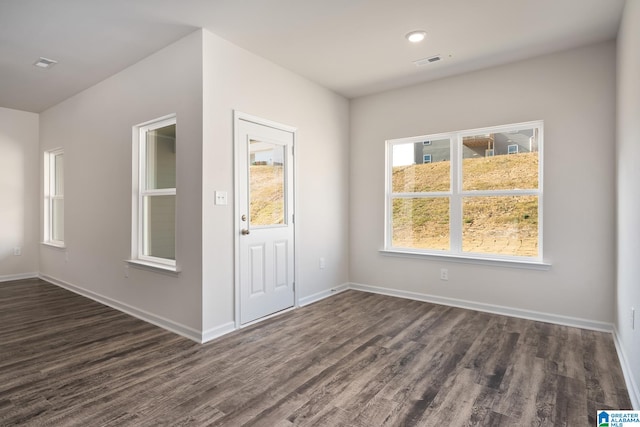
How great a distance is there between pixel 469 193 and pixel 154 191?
138 inches

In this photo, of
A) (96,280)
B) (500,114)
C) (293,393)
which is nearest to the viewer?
(293,393)

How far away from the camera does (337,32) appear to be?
9.93 feet

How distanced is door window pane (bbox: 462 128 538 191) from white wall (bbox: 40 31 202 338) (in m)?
2.98

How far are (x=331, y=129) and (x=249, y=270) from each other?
222cm

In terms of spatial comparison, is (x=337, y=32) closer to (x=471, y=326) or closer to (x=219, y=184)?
(x=219, y=184)

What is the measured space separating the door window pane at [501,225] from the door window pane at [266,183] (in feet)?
7.12

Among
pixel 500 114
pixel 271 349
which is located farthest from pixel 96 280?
pixel 500 114

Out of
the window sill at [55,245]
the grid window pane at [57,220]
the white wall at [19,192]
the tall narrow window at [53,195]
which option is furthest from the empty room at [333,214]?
the white wall at [19,192]

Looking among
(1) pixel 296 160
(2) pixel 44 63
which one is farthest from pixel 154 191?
(2) pixel 44 63

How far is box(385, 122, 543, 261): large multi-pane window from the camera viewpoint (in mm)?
3643

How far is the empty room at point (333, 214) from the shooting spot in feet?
7.26

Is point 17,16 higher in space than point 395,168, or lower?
higher

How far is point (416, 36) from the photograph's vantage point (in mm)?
3078

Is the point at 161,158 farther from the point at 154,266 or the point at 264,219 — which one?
the point at 264,219
